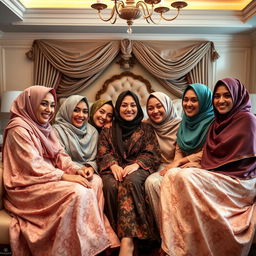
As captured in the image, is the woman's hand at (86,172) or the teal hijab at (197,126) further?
the teal hijab at (197,126)

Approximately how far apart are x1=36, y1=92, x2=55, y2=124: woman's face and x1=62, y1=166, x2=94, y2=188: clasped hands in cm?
46

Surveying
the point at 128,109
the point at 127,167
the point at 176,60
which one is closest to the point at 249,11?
the point at 176,60

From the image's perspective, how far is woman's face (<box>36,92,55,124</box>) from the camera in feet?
6.68

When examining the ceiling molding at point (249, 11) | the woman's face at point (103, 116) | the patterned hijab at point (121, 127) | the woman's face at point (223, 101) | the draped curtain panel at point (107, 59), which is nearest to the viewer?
the woman's face at point (223, 101)

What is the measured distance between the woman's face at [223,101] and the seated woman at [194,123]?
0.27 m

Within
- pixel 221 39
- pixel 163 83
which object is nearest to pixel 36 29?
pixel 163 83

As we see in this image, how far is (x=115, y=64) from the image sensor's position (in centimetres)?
417

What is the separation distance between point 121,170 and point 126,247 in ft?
1.96

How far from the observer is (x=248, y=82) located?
14.1ft

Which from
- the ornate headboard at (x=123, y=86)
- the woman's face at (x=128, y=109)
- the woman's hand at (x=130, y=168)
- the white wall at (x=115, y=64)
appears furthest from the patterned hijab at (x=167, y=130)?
the white wall at (x=115, y=64)

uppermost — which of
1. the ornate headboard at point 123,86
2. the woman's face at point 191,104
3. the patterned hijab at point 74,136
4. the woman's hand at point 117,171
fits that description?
the ornate headboard at point 123,86

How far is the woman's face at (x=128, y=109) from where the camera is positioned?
2521 mm

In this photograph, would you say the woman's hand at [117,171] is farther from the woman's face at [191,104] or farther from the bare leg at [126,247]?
the woman's face at [191,104]

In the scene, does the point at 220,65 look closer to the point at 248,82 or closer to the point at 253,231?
the point at 248,82
